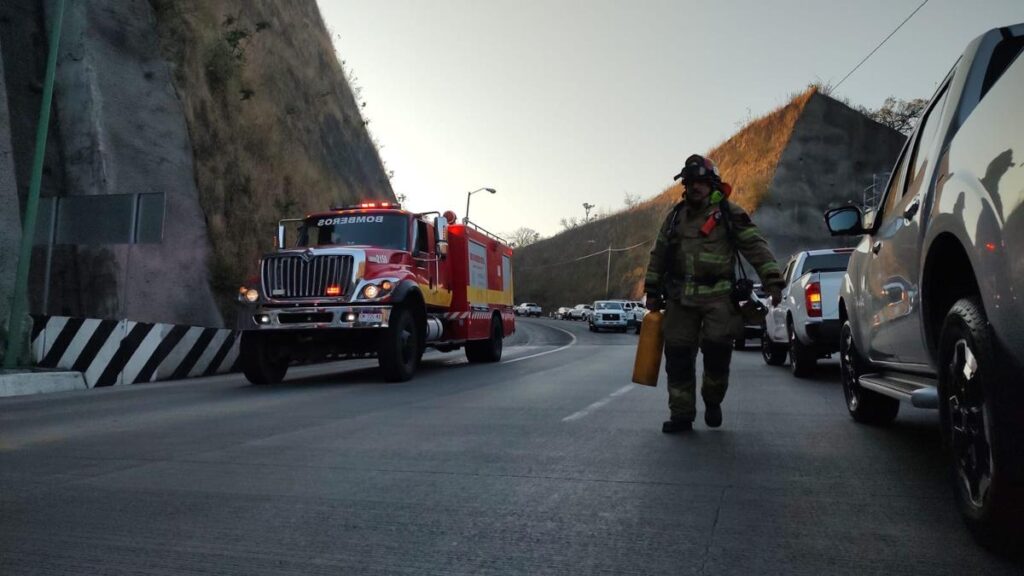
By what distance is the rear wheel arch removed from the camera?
3602 mm

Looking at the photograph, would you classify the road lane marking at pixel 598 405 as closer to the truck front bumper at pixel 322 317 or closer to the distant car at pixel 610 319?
the truck front bumper at pixel 322 317

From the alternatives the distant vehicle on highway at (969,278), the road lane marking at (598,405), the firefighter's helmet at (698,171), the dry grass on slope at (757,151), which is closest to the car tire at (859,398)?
the distant vehicle on highway at (969,278)

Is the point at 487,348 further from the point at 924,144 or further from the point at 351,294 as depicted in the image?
the point at 924,144

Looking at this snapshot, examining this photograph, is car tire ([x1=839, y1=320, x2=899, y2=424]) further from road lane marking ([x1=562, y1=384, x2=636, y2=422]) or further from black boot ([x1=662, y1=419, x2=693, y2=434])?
road lane marking ([x1=562, y1=384, x2=636, y2=422])

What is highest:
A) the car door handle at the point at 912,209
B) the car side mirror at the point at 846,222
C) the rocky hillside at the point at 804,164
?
the rocky hillside at the point at 804,164

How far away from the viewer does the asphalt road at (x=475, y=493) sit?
10.6 feet

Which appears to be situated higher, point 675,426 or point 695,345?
point 695,345

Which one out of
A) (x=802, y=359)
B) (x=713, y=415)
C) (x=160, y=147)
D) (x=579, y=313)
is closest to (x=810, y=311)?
(x=802, y=359)

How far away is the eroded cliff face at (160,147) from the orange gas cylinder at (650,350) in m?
10.3

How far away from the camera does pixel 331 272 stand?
11578 mm

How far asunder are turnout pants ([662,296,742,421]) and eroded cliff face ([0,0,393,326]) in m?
10.6

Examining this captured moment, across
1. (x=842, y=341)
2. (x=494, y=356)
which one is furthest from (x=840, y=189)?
(x=842, y=341)

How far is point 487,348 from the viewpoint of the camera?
1686 centimetres

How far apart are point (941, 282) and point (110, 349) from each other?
38.1 feet
